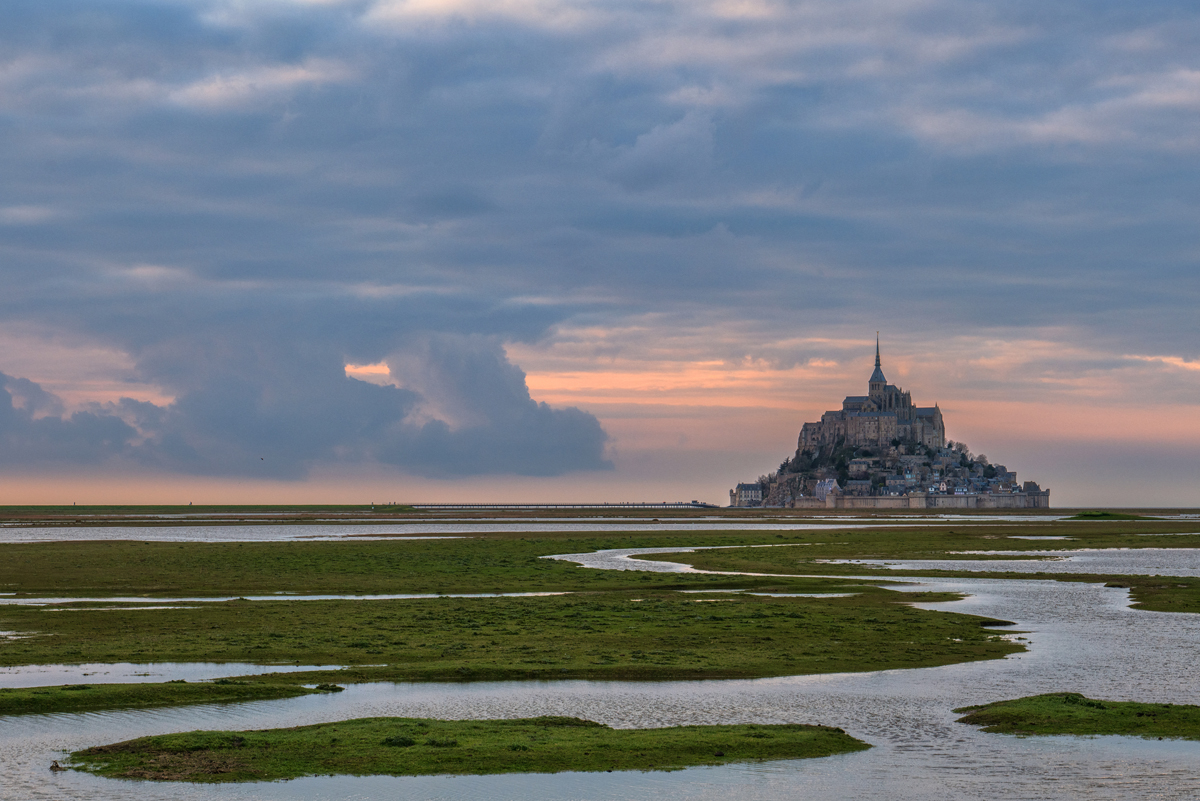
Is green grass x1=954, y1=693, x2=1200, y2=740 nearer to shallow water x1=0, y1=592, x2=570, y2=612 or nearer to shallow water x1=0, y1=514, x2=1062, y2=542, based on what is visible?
shallow water x1=0, y1=592, x2=570, y2=612

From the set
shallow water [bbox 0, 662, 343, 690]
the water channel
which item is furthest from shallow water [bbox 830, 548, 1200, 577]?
shallow water [bbox 0, 662, 343, 690]

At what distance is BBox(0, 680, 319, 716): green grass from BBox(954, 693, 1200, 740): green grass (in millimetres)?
14481

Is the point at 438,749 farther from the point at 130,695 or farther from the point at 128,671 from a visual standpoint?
the point at 128,671

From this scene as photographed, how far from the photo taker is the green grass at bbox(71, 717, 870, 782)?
19.1 m

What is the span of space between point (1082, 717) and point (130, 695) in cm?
1922

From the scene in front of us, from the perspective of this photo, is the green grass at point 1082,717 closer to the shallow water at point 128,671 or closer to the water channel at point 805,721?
the water channel at point 805,721

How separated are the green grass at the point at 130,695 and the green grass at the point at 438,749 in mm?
3757

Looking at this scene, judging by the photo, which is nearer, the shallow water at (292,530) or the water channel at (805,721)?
the water channel at (805,721)

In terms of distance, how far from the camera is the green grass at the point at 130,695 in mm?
23552

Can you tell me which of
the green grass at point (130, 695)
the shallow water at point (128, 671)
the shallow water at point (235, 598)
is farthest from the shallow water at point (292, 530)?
the green grass at point (130, 695)

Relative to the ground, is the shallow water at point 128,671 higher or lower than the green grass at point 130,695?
lower

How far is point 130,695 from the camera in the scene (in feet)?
80.3

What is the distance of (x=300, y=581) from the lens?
56.8m

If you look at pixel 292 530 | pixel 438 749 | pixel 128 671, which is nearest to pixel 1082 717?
pixel 438 749
